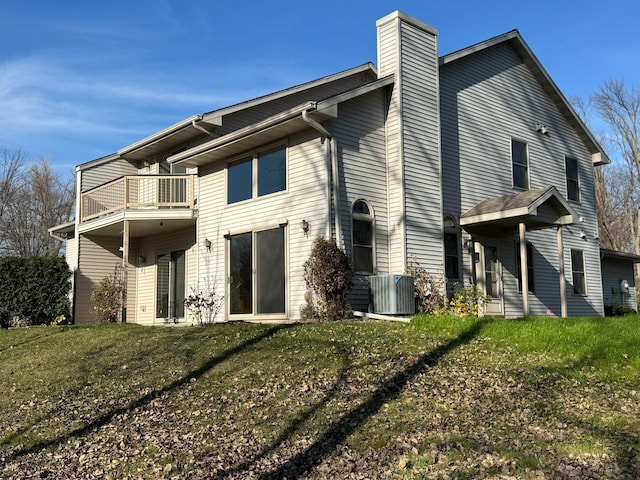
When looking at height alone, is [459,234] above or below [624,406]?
above

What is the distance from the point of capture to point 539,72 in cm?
1888

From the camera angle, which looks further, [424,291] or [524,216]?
[524,216]

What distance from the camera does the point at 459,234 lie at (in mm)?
15672

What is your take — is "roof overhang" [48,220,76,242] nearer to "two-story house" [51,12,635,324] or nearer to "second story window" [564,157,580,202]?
"two-story house" [51,12,635,324]

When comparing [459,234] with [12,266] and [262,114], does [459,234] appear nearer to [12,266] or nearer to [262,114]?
[262,114]

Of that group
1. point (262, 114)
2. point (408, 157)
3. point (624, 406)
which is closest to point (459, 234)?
point (408, 157)

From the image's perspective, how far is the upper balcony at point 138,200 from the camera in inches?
656

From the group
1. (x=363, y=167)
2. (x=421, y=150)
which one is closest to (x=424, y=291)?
(x=363, y=167)

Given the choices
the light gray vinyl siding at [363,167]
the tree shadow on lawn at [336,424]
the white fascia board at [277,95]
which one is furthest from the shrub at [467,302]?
the white fascia board at [277,95]

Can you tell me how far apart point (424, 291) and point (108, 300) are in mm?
9674

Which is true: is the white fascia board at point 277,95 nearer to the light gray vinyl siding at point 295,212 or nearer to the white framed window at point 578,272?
the light gray vinyl siding at point 295,212

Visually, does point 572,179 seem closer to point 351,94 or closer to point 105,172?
point 351,94

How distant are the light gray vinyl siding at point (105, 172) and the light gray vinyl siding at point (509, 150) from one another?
10.6 meters

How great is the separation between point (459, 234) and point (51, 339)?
9847 millimetres
